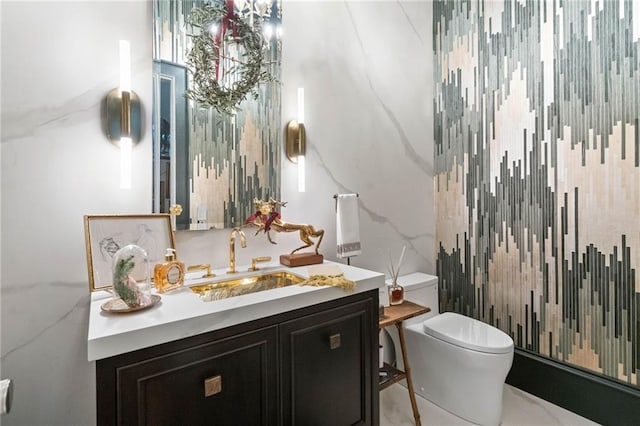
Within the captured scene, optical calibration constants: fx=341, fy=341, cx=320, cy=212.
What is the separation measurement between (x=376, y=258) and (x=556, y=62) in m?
1.59

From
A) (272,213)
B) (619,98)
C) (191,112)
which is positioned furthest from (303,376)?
(619,98)

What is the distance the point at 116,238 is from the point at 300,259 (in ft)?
2.66

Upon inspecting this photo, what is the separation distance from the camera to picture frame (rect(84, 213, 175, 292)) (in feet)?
4.12

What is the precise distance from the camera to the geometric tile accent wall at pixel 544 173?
181cm

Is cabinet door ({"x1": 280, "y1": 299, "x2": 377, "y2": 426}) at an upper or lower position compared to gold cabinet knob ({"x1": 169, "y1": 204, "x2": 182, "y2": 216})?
lower

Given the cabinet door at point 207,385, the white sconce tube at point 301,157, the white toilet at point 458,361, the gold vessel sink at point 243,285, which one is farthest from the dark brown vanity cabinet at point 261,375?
the white sconce tube at point 301,157

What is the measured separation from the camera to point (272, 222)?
165cm

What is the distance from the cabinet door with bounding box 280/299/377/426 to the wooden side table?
0.27m

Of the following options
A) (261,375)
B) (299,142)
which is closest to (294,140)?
(299,142)

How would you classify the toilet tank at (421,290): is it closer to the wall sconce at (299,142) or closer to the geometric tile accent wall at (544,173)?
the geometric tile accent wall at (544,173)

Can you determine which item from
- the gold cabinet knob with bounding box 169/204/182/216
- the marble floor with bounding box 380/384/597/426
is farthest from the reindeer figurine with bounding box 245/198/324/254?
the marble floor with bounding box 380/384/597/426

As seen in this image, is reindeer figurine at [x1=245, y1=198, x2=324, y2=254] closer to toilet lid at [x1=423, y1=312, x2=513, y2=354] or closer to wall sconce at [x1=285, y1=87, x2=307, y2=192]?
wall sconce at [x1=285, y1=87, x2=307, y2=192]

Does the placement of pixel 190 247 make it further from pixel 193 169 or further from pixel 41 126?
pixel 41 126

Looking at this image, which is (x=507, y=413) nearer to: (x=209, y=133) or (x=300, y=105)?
(x=300, y=105)
